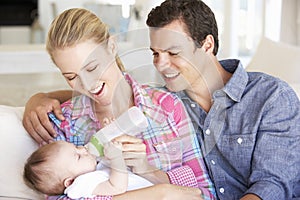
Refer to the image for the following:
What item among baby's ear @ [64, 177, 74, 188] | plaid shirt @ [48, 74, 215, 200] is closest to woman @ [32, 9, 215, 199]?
plaid shirt @ [48, 74, 215, 200]

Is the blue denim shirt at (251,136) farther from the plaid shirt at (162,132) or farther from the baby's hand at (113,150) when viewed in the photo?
the baby's hand at (113,150)

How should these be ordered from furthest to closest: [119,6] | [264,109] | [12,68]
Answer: [119,6]
[12,68]
[264,109]

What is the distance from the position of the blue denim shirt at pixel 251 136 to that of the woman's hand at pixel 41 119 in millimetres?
328

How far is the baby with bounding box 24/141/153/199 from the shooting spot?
1125 millimetres

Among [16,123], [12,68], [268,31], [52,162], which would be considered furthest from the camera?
[268,31]

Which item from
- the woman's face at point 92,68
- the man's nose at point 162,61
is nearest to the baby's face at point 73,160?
the woman's face at point 92,68

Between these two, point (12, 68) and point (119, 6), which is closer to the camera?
point (12, 68)

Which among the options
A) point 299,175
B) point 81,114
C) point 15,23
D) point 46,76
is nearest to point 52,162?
point 81,114

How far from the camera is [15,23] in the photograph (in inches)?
249

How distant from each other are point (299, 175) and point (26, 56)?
7.11 feet

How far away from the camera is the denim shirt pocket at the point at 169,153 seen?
3.94 ft

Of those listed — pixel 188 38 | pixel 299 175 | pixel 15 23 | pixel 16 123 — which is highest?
pixel 188 38

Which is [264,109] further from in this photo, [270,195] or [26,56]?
[26,56]

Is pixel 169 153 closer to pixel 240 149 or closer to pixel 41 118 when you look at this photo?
pixel 240 149
